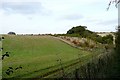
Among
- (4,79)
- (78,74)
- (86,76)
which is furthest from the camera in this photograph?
(86,76)

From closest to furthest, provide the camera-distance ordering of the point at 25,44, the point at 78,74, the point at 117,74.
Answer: the point at 78,74 → the point at 117,74 → the point at 25,44

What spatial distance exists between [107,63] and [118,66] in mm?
1147

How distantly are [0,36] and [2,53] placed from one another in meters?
0.32

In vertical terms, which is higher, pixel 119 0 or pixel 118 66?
pixel 119 0

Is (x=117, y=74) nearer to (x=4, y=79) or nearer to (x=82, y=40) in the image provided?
(x=4, y=79)

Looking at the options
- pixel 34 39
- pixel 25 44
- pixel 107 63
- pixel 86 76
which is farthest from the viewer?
pixel 34 39

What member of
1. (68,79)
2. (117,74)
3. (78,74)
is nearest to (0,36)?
(68,79)

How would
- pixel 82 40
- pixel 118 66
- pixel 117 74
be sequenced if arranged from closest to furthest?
pixel 117 74 < pixel 118 66 < pixel 82 40

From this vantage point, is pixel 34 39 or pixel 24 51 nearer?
pixel 24 51

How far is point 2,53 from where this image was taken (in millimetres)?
5562

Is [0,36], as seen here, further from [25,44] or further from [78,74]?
[25,44]

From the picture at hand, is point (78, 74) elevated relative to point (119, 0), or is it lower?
lower

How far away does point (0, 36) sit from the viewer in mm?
5426

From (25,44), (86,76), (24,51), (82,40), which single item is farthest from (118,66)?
(82,40)
